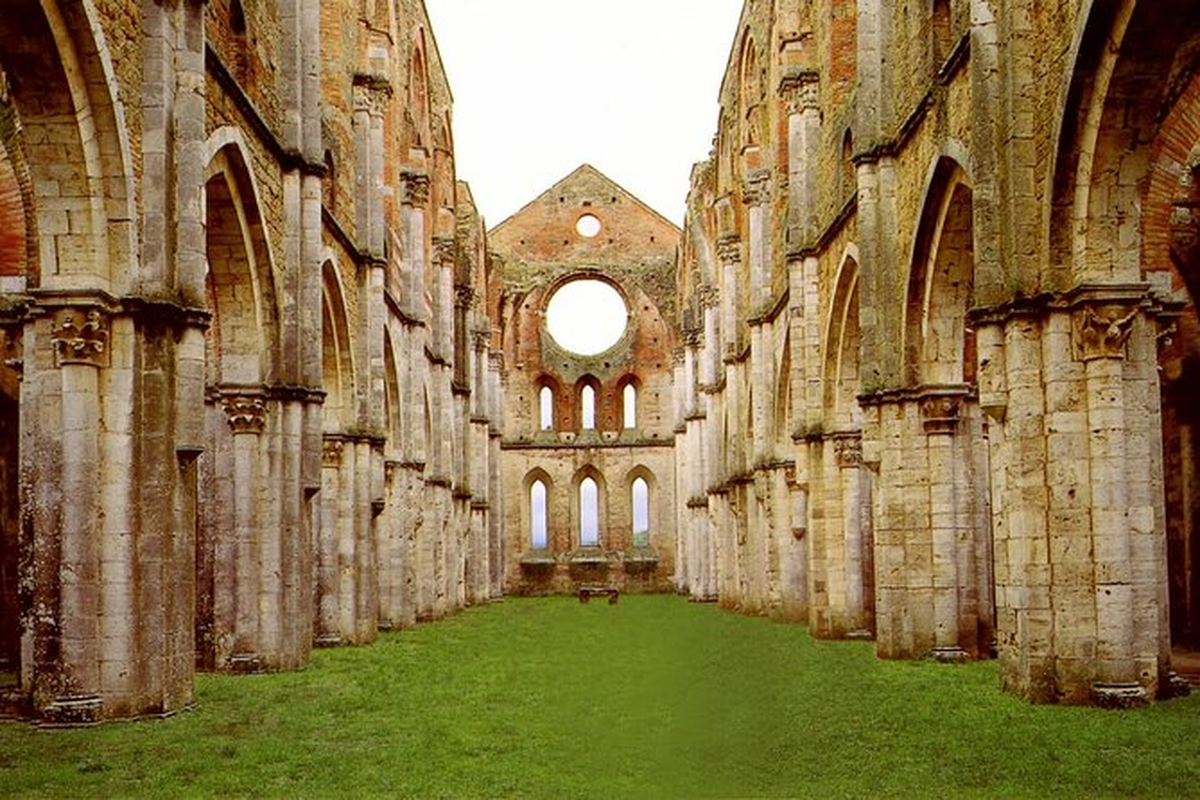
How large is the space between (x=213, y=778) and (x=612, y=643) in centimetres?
1199

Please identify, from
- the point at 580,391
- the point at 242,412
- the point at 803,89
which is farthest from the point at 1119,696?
the point at 580,391

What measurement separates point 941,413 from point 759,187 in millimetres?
12807

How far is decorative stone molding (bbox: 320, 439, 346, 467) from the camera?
2134cm

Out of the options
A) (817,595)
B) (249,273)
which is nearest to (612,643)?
(817,595)

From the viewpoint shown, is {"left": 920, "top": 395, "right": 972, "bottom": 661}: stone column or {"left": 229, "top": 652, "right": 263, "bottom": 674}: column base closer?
{"left": 229, "top": 652, "right": 263, "bottom": 674}: column base

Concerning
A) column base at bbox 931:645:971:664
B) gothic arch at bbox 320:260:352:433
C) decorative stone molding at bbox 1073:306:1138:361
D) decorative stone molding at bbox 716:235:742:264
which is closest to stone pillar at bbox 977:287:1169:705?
decorative stone molding at bbox 1073:306:1138:361

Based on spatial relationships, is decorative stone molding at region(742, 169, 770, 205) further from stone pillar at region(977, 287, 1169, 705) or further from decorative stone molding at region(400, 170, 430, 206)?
stone pillar at region(977, 287, 1169, 705)

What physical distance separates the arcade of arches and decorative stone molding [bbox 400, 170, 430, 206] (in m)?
0.07

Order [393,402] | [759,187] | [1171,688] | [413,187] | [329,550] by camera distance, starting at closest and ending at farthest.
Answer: [1171,688], [329,550], [393,402], [759,187], [413,187]

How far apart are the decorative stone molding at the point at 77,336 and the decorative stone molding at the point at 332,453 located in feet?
35.0

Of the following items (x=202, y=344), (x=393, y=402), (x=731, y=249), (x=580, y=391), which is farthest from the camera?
(x=580, y=391)

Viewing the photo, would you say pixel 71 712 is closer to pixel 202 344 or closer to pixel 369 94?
pixel 202 344

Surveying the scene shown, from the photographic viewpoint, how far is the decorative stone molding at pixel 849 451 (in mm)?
20781

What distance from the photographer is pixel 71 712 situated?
1040cm
